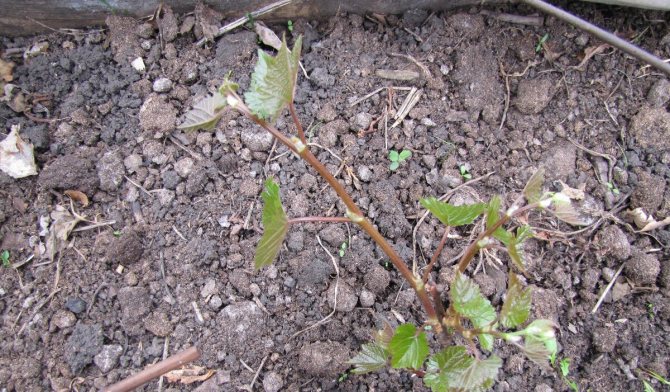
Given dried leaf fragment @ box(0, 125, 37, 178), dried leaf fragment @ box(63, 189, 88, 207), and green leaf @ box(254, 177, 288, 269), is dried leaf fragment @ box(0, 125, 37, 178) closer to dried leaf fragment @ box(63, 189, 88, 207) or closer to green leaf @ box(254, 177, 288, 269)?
dried leaf fragment @ box(63, 189, 88, 207)

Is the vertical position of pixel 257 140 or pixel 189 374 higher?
pixel 257 140

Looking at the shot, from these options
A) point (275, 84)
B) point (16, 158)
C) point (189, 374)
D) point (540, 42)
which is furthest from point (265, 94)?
point (540, 42)

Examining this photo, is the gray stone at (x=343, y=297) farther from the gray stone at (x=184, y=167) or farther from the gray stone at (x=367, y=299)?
the gray stone at (x=184, y=167)

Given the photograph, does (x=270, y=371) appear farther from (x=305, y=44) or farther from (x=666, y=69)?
(x=666, y=69)

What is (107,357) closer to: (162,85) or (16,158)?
(16,158)

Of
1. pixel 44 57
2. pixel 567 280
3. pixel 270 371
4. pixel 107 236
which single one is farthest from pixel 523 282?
pixel 44 57
